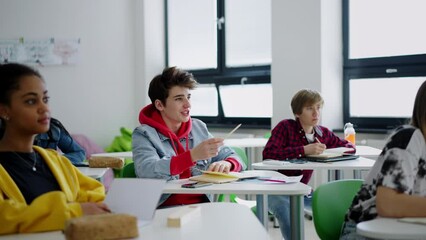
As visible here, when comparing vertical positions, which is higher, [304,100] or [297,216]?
[304,100]

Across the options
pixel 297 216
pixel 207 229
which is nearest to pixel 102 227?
pixel 207 229

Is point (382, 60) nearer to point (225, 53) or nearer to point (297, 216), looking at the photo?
point (225, 53)

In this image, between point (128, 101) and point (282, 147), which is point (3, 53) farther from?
point (282, 147)

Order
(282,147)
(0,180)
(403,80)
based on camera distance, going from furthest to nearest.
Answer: (403,80), (282,147), (0,180)

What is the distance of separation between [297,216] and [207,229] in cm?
78

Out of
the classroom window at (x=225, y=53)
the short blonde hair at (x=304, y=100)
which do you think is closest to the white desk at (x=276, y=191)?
the short blonde hair at (x=304, y=100)

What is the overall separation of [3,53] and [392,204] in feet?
17.4

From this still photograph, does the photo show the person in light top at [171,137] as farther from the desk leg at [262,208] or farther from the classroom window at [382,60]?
the classroom window at [382,60]

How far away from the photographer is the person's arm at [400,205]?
1691mm

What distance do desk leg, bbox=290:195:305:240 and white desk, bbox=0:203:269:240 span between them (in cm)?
46

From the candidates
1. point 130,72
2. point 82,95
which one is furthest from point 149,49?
point 82,95

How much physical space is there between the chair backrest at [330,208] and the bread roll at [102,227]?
0.83 metres

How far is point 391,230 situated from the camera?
1.54 metres

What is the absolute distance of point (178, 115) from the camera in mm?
2793
